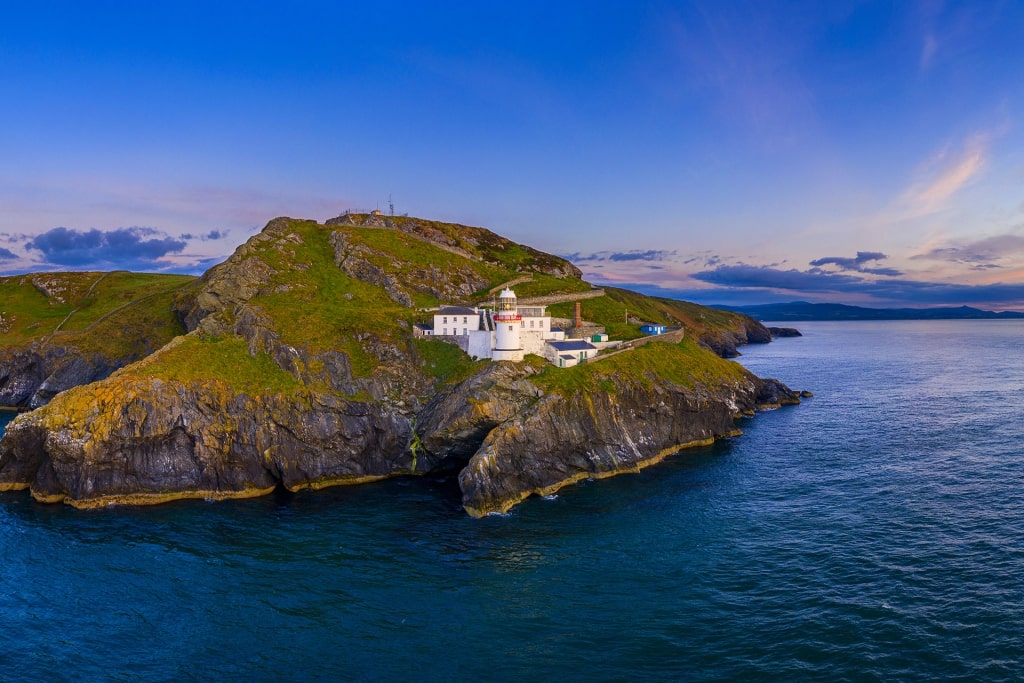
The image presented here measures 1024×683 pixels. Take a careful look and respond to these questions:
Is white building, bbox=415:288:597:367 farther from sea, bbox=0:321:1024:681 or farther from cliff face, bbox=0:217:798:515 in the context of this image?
sea, bbox=0:321:1024:681

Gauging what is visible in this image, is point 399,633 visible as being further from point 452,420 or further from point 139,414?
point 139,414

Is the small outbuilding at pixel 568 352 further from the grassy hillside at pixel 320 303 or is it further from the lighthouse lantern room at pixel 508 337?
the lighthouse lantern room at pixel 508 337

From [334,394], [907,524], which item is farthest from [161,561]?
[907,524]

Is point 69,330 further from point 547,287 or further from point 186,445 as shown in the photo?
point 547,287

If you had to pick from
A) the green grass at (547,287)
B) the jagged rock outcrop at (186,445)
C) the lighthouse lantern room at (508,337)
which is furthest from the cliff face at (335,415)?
the green grass at (547,287)

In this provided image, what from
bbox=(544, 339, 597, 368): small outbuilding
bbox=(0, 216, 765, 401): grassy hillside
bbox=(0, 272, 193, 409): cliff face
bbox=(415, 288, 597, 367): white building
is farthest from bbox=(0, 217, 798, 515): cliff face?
bbox=(0, 272, 193, 409): cliff face
